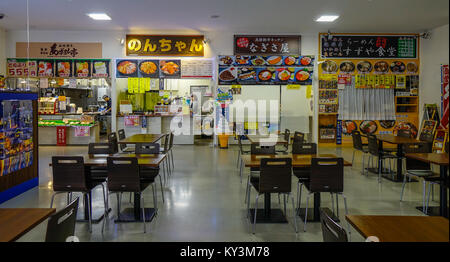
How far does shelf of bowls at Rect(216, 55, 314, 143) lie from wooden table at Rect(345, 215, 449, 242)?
7523 mm

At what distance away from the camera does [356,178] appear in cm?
577

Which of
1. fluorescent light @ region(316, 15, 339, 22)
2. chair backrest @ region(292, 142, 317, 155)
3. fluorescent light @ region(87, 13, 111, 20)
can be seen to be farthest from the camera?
fluorescent light @ region(316, 15, 339, 22)

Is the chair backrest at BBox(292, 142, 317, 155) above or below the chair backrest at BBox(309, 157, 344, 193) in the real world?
above

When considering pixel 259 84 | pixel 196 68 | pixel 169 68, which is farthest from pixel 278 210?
pixel 169 68

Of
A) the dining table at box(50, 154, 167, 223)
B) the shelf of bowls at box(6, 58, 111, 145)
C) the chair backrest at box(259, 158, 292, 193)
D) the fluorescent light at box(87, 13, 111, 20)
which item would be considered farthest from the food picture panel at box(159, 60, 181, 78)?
the chair backrest at box(259, 158, 292, 193)

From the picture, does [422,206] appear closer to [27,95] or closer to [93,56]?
[27,95]

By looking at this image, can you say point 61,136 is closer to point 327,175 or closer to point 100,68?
point 100,68

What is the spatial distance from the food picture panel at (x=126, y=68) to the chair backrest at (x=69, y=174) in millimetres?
6338

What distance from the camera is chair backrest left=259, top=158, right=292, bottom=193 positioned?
11.1ft

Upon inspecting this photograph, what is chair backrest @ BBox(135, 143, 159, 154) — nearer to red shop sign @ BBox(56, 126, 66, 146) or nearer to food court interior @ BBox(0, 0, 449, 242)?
food court interior @ BBox(0, 0, 449, 242)
